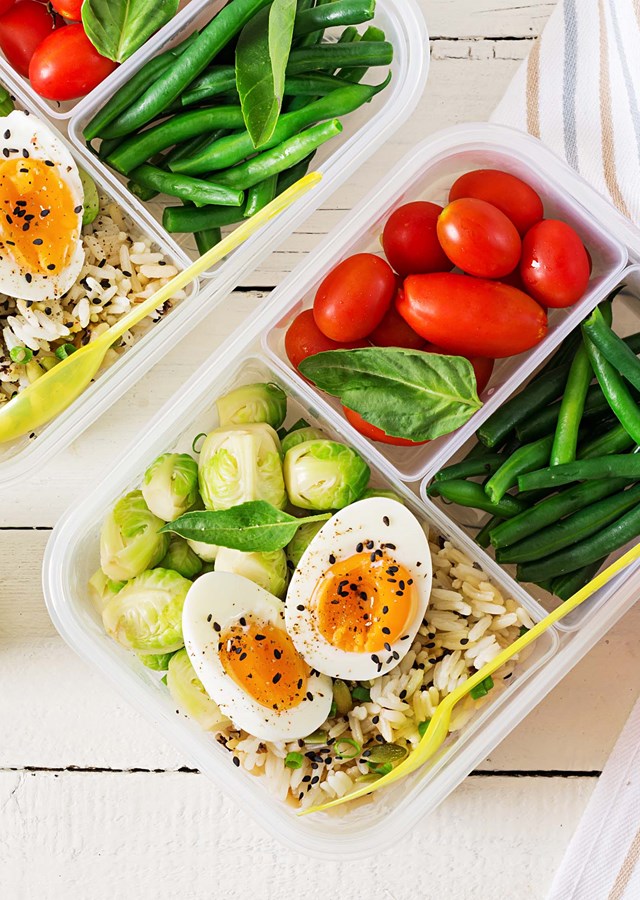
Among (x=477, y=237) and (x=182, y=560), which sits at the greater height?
(x=477, y=237)

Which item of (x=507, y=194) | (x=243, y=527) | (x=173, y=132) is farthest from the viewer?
(x=173, y=132)

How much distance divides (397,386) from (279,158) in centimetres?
45

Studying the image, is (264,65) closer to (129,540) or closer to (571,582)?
(129,540)

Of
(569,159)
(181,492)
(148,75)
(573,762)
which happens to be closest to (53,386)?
(181,492)

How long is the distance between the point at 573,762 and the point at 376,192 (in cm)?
106

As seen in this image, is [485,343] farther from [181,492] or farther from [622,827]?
[622,827]

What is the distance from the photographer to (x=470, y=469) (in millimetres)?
1410

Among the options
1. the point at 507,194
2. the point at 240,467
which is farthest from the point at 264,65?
the point at 240,467

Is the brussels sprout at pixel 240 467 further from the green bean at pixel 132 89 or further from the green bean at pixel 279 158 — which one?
the green bean at pixel 132 89

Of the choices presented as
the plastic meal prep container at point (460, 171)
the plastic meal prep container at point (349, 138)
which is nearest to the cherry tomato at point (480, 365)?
the plastic meal prep container at point (460, 171)

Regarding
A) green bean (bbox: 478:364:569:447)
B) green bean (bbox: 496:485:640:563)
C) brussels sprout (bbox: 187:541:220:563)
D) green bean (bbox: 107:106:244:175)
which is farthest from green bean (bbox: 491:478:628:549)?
green bean (bbox: 107:106:244:175)

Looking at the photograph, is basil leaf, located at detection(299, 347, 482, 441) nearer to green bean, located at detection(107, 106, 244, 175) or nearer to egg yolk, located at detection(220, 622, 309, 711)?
egg yolk, located at detection(220, 622, 309, 711)

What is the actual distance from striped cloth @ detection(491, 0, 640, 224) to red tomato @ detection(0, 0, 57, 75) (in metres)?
0.82

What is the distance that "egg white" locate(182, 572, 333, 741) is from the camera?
1285 mm
